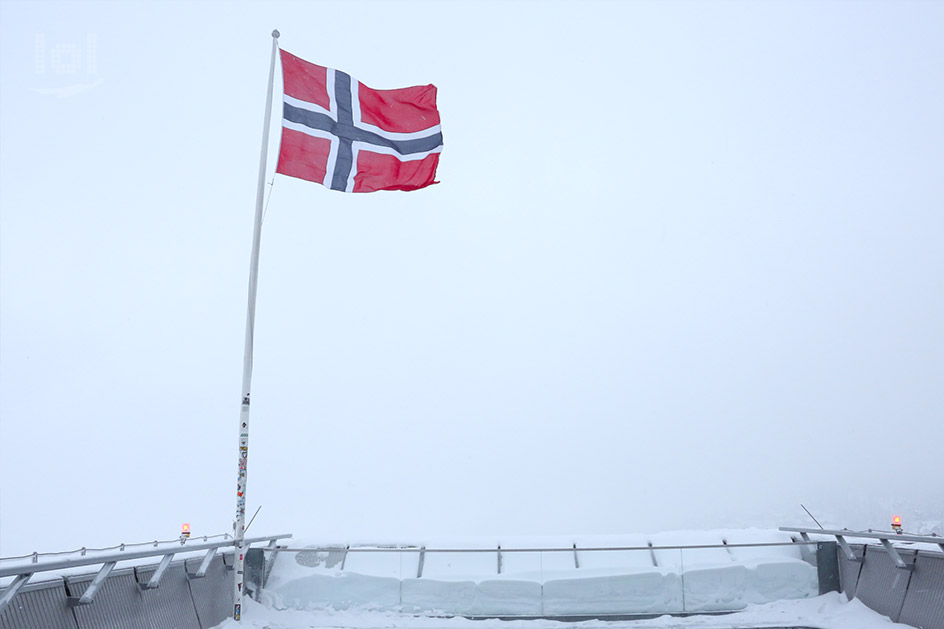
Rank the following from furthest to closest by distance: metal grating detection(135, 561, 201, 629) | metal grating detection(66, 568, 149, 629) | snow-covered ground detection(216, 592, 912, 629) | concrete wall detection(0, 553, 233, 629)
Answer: snow-covered ground detection(216, 592, 912, 629), metal grating detection(135, 561, 201, 629), metal grating detection(66, 568, 149, 629), concrete wall detection(0, 553, 233, 629)

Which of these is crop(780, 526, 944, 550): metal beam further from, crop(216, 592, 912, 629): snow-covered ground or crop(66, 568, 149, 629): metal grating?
crop(66, 568, 149, 629): metal grating

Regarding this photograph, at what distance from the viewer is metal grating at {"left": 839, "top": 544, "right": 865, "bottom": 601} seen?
1070 cm

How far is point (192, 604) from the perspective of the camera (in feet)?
30.0

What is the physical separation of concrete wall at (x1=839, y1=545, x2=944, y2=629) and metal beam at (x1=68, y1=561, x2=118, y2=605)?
9014 mm

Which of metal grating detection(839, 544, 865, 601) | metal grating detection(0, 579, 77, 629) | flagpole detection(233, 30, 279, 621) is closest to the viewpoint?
metal grating detection(0, 579, 77, 629)

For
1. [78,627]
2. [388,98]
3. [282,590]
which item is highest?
[388,98]

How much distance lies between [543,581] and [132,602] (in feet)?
18.7

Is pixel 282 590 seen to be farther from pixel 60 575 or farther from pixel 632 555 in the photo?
pixel 632 555

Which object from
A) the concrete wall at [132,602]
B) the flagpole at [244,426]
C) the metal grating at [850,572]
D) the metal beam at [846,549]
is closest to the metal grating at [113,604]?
the concrete wall at [132,602]

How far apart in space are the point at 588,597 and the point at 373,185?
24.6 ft

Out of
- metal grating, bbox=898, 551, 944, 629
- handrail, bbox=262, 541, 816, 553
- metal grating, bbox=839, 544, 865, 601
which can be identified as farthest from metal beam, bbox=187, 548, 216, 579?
metal grating, bbox=839, 544, 865, 601

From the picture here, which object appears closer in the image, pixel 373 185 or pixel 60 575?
pixel 60 575

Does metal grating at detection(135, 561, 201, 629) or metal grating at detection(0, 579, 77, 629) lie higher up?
metal grating at detection(0, 579, 77, 629)

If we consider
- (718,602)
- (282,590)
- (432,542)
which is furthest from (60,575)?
(718,602)
